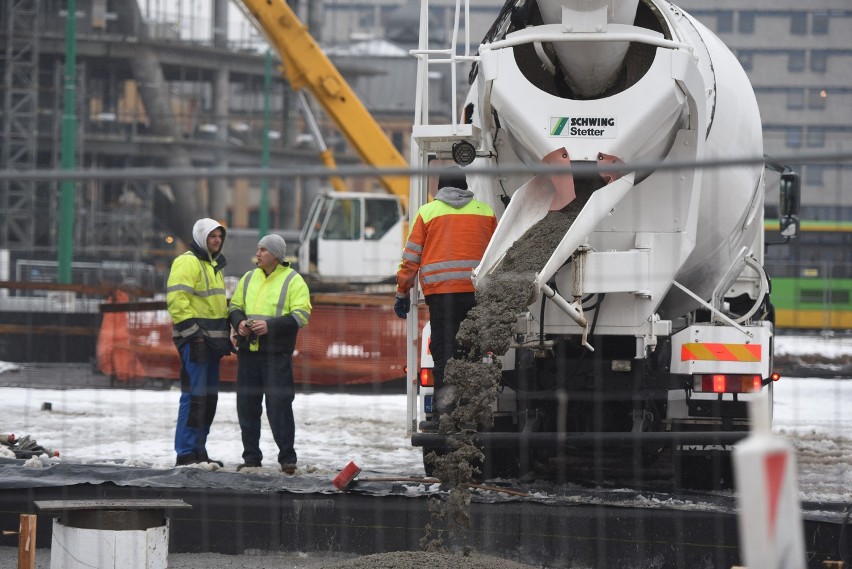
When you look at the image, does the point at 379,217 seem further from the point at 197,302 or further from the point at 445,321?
the point at 445,321

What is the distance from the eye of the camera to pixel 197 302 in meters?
8.95

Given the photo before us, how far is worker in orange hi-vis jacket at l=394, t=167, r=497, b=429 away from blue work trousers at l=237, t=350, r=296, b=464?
143cm

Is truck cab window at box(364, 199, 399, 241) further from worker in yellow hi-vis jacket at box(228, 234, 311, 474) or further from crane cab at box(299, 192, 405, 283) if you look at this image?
worker in yellow hi-vis jacket at box(228, 234, 311, 474)

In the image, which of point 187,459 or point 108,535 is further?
point 187,459

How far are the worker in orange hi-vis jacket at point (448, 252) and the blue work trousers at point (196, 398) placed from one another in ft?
6.32

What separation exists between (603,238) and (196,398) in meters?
3.14

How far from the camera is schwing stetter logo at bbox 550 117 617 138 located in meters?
7.02

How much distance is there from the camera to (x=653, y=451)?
8.12m

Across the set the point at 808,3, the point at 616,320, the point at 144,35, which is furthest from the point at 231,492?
the point at 808,3

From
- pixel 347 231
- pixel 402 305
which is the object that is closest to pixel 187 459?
pixel 402 305

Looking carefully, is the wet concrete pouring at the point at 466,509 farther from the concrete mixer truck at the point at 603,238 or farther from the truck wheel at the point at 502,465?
the truck wheel at the point at 502,465

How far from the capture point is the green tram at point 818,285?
911 cm

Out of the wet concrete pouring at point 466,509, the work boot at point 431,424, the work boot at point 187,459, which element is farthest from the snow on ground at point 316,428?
the wet concrete pouring at point 466,509

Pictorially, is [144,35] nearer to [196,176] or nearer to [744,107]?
[744,107]
